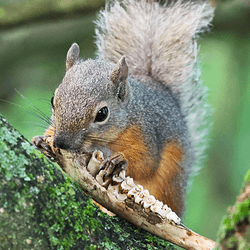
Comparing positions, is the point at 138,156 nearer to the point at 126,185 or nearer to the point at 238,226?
the point at 126,185

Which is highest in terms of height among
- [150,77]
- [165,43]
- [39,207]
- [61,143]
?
[165,43]

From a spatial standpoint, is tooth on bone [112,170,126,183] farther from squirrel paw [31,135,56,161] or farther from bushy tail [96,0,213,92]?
bushy tail [96,0,213,92]

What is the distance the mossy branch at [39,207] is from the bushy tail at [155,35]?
1.56 m

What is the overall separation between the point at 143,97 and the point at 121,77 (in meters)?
0.30

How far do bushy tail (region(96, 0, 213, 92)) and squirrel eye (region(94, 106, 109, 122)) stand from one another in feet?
2.91

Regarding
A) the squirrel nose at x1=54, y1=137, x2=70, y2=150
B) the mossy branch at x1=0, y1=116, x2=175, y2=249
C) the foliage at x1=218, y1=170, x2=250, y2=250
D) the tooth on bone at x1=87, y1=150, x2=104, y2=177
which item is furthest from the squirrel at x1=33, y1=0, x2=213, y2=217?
the foliage at x1=218, y1=170, x2=250, y2=250

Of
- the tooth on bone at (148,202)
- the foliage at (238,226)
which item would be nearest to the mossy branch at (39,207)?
the tooth on bone at (148,202)

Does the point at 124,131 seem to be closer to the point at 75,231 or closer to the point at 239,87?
the point at 75,231

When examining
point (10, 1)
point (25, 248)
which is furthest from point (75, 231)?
point (10, 1)

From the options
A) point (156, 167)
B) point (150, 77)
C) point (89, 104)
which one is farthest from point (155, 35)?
point (89, 104)

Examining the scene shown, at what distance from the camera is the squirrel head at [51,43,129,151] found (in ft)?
3.99

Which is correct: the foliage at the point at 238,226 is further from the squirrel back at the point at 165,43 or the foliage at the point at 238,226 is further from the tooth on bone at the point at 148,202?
the squirrel back at the point at 165,43

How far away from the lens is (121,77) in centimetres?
146

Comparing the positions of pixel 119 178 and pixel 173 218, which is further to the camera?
pixel 119 178
